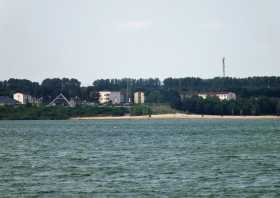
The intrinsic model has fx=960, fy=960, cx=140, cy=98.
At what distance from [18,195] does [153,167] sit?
15.2 m

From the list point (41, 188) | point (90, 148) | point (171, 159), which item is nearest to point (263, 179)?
point (41, 188)

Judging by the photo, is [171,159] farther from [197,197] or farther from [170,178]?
[197,197]

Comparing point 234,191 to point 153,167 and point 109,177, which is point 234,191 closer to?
point 109,177

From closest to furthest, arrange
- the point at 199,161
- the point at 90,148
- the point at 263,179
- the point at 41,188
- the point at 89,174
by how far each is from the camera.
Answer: the point at 41,188, the point at 263,179, the point at 89,174, the point at 199,161, the point at 90,148

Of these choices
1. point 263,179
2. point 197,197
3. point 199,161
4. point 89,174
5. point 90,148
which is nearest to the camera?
point 197,197

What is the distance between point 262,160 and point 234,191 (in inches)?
772

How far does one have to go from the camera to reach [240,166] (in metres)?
60.8

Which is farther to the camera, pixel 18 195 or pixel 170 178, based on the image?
pixel 170 178

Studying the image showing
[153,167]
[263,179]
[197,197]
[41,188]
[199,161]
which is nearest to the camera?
[197,197]

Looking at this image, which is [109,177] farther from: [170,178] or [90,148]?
[90,148]

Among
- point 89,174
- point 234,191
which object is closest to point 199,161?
point 89,174

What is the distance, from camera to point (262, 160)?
66250mm

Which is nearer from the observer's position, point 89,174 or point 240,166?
point 89,174

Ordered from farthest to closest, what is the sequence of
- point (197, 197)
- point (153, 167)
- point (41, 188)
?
point (153, 167) → point (41, 188) → point (197, 197)
